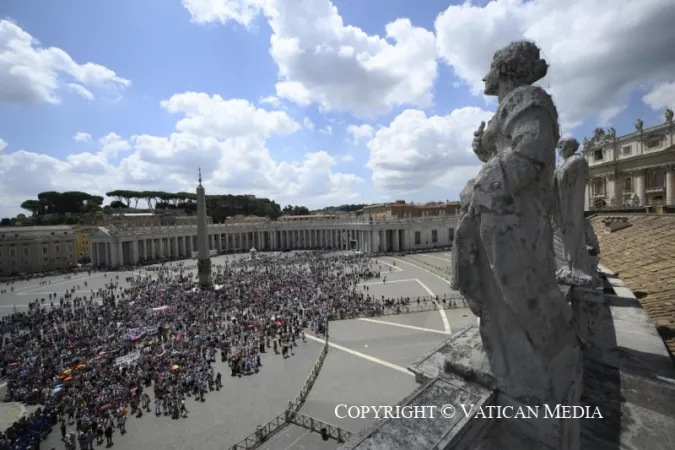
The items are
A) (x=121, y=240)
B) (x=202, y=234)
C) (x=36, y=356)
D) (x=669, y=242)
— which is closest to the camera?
(x=669, y=242)

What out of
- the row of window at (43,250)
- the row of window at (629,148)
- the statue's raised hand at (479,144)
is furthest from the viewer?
the row of window at (43,250)

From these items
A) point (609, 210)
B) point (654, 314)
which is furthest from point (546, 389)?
point (609, 210)

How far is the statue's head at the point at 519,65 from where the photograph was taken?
2375 millimetres

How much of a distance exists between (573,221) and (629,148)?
117 ft

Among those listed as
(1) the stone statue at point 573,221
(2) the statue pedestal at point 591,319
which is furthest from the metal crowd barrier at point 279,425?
(1) the stone statue at point 573,221

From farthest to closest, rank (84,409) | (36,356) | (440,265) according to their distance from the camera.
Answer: (440,265)
(36,356)
(84,409)

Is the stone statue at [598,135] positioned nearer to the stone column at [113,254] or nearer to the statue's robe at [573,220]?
the statue's robe at [573,220]

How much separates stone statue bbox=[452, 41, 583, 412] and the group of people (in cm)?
1216

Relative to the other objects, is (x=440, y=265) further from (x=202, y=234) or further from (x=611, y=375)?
(x=611, y=375)

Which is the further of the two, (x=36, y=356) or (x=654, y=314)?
(x=36, y=356)

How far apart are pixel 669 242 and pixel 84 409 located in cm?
1873

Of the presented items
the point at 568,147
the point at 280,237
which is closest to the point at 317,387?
the point at 568,147

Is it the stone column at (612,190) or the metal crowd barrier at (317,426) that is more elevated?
the stone column at (612,190)

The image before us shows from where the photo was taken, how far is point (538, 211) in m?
2.11
